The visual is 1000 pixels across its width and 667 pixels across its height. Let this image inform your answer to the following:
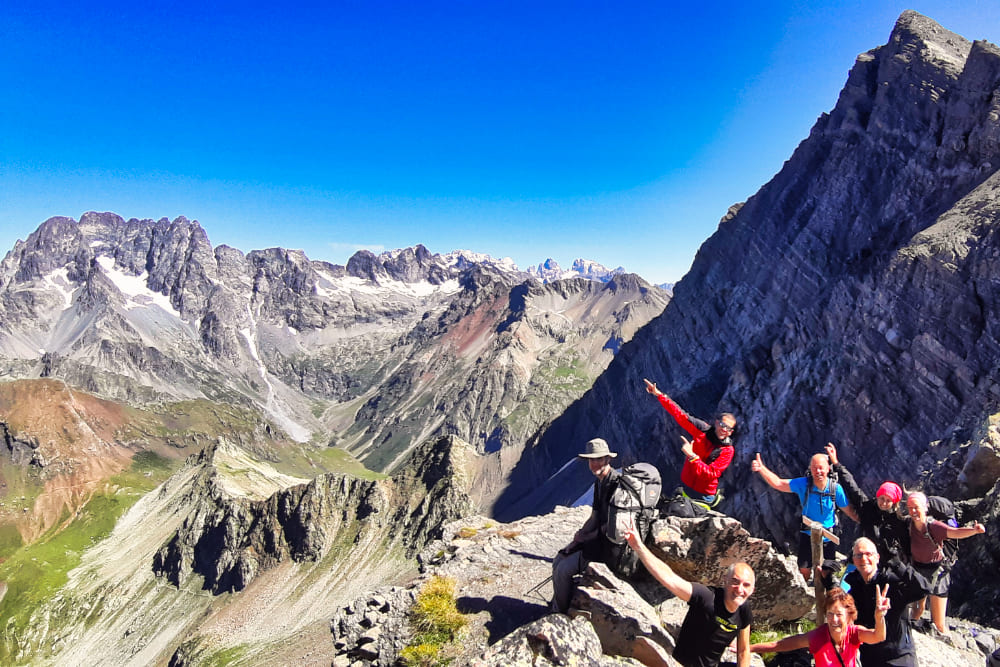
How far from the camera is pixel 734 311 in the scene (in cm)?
8006

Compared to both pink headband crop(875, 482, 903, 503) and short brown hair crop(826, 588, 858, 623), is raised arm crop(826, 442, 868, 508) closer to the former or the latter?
pink headband crop(875, 482, 903, 503)

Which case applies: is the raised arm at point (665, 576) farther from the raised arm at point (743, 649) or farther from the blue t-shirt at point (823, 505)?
the blue t-shirt at point (823, 505)

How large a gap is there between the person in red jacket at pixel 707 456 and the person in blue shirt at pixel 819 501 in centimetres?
76

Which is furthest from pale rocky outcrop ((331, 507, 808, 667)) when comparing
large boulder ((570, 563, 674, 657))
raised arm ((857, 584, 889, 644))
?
raised arm ((857, 584, 889, 644))

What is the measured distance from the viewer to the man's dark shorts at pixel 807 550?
37.9 feet

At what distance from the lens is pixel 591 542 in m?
10.6

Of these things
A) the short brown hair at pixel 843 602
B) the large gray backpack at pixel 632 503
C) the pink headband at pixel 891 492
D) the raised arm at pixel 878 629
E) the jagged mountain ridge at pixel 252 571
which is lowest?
the jagged mountain ridge at pixel 252 571

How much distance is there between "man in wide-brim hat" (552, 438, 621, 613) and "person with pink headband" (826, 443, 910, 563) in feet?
17.4

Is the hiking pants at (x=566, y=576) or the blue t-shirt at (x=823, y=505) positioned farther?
the blue t-shirt at (x=823, y=505)

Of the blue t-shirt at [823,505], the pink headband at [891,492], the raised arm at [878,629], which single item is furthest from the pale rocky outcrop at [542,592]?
the raised arm at [878,629]

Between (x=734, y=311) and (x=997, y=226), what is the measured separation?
4575 cm

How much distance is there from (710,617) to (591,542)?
3.45 meters

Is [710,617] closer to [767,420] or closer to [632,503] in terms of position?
[632,503]

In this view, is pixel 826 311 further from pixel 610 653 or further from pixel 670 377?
pixel 610 653
